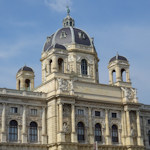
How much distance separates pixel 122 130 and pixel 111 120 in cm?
254

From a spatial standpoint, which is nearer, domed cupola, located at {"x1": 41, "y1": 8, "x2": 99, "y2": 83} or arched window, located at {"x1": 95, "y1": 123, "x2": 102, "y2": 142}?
arched window, located at {"x1": 95, "y1": 123, "x2": 102, "y2": 142}

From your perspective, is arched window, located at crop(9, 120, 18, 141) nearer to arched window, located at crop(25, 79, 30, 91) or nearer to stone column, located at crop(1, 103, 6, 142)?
stone column, located at crop(1, 103, 6, 142)

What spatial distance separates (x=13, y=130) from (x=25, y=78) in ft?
48.2

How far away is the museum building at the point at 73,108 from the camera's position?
Result: 48594 millimetres

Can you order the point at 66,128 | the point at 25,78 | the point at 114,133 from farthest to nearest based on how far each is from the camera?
the point at 25,78 → the point at 114,133 → the point at 66,128

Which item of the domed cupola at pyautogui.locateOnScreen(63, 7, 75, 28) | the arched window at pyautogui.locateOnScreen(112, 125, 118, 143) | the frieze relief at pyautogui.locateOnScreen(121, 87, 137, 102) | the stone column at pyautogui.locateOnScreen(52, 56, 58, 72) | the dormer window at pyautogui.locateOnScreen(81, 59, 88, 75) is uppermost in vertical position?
the domed cupola at pyautogui.locateOnScreen(63, 7, 75, 28)

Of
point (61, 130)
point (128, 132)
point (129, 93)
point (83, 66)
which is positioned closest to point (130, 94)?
point (129, 93)

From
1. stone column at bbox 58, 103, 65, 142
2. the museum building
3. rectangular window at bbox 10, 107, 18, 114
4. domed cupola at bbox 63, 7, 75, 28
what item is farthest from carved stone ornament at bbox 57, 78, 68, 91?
domed cupola at bbox 63, 7, 75, 28

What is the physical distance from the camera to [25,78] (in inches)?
2400

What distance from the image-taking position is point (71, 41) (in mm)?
61594

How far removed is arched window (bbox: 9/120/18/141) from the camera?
47.8 m

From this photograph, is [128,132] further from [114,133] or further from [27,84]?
[27,84]

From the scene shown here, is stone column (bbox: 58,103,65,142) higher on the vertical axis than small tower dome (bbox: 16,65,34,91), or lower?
lower

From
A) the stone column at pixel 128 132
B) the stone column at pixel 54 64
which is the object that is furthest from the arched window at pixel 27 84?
the stone column at pixel 128 132
